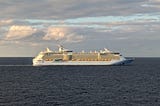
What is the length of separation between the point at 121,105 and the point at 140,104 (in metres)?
3.52

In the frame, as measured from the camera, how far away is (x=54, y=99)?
7731 centimetres

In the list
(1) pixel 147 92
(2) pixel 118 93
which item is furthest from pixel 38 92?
(1) pixel 147 92

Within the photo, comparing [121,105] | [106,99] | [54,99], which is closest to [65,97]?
[54,99]

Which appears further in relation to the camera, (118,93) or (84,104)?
(118,93)

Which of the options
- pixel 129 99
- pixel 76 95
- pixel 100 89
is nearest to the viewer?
pixel 129 99

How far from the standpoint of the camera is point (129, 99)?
252ft

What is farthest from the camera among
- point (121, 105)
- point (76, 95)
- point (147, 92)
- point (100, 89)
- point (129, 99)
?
point (100, 89)

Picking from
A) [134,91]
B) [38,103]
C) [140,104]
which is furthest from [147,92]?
[38,103]

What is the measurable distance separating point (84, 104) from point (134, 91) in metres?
23.8

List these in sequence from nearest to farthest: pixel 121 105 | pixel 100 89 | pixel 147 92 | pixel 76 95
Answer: pixel 121 105
pixel 76 95
pixel 147 92
pixel 100 89

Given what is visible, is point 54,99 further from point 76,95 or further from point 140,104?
point 140,104

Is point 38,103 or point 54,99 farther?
point 54,99

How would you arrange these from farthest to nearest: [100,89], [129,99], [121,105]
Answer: [100,89] → [129,99] → [121,105]

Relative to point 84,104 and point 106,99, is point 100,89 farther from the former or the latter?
point 84,104
